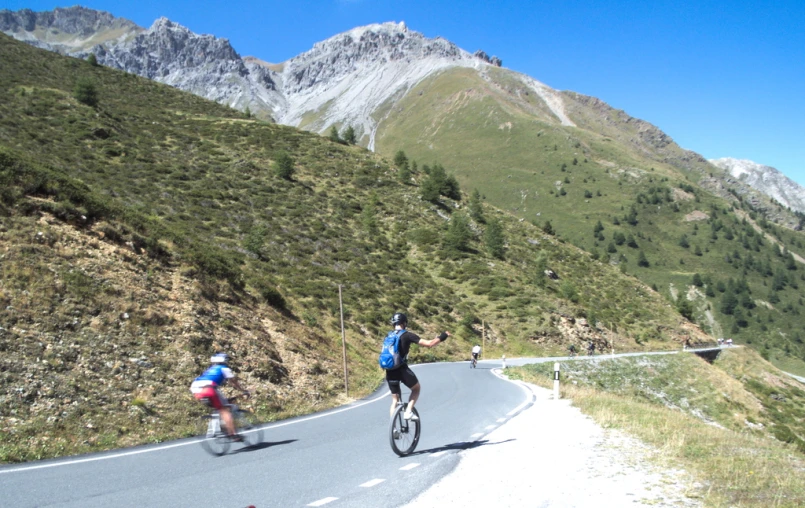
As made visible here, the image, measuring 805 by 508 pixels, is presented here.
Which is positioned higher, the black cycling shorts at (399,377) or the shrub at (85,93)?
the shrub at (85,93)

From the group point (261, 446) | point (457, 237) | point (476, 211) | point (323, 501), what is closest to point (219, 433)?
point (261, 446)

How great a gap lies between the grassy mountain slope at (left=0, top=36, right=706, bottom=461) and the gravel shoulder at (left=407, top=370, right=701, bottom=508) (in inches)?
234

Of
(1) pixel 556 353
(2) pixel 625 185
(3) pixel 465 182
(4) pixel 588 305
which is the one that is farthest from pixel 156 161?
(2) pixel 625 185

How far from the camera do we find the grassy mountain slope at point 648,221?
11531 cm

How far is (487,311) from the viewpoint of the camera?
47.8 metres

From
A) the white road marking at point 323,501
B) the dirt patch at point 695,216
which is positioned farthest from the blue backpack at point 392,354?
the dirt patch at point 695,216

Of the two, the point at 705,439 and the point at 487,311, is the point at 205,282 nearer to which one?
the point at 705,439

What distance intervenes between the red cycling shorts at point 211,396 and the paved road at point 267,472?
75 cm

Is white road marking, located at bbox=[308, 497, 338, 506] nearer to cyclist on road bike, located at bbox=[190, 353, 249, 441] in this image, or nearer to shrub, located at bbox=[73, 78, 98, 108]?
cyclist on road bike, located at bbox=[190, 353, 249, 441]

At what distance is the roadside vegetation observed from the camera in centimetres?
551

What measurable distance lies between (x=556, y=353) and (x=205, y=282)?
3675 cm

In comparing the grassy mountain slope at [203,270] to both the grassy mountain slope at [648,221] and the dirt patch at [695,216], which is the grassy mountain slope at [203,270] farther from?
the dirt patch at [695,216]

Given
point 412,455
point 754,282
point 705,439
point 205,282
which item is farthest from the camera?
point 754,282

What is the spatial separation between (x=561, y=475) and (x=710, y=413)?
3130 cm
